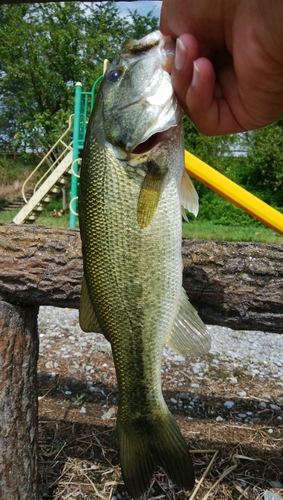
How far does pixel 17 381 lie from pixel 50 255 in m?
0.61

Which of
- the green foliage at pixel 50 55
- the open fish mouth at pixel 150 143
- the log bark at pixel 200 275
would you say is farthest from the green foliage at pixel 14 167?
the open fish mouth at pixel 150 143

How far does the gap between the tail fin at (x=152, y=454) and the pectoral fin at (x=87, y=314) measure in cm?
37

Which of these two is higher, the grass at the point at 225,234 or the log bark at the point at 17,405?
the log bark at the point at 17,405

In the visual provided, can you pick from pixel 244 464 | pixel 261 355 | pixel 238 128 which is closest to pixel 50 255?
pixel 238 128

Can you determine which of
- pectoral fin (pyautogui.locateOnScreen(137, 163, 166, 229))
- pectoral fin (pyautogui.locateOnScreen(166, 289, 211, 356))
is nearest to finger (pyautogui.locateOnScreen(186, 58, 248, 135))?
pectoral fin (pyautogui.locateOnScreen(137, 163, 166, 229))

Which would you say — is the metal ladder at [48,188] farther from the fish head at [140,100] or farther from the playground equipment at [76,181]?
the fish head at [140,100]

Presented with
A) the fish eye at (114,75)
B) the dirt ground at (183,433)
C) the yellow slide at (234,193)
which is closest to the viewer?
the fish eye at (114,75)

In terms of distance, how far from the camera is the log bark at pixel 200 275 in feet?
6.17

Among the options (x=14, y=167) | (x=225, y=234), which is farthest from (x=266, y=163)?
(x=14, y=167)

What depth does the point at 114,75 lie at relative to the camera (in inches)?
55.4

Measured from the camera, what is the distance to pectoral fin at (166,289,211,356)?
1.43m

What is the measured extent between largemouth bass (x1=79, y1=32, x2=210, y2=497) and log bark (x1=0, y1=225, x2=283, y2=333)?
0.46m

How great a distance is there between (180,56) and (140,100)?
0.20 metres

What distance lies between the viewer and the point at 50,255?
6.49 feet
